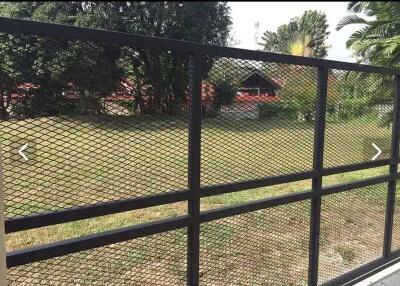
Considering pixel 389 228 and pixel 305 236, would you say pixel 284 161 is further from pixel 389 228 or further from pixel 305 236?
pixel 389 228

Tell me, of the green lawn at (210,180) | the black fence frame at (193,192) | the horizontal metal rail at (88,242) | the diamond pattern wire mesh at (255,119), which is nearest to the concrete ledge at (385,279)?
the black fence frame at (193,192)

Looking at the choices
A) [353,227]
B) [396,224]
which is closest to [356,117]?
[353,227]

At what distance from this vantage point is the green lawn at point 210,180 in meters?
1.88

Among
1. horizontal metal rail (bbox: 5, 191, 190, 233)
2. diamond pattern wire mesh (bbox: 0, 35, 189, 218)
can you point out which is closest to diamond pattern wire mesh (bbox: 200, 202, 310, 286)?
horizontal metal rail (bbox: 5, 191, 190, 233)

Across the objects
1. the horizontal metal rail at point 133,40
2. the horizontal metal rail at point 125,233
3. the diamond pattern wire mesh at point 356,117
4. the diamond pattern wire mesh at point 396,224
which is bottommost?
the diamond pattern wire mesh at point 396,224

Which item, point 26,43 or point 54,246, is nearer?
point 26,43

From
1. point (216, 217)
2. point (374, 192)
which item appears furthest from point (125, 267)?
point (374, 192)

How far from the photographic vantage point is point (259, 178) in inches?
101

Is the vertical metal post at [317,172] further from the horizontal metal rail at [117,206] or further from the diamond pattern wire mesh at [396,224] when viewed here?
the diamond pattern wire mesh at [396,224]

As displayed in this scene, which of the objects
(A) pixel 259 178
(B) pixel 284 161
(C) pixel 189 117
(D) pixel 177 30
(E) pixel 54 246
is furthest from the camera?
(D) pixel 177 30

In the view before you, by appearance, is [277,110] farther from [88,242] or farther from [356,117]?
[88,242]

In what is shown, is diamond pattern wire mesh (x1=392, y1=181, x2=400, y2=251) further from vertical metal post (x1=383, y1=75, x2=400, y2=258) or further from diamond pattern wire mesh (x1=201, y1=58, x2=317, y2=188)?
diamond pattern wire mesh (x1=201, y1=58, x2=317, y2=188)

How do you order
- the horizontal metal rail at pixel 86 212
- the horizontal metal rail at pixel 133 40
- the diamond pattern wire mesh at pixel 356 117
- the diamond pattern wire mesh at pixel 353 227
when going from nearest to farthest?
the horizontal metal rail at pixel 133 40 → the horizontal metal rail at pixel 86 212 → the diamond pattern wire mesh at pixel 356 117 → the diamond pattern wire mesh at pixel 353 227

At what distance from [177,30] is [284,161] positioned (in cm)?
1351
